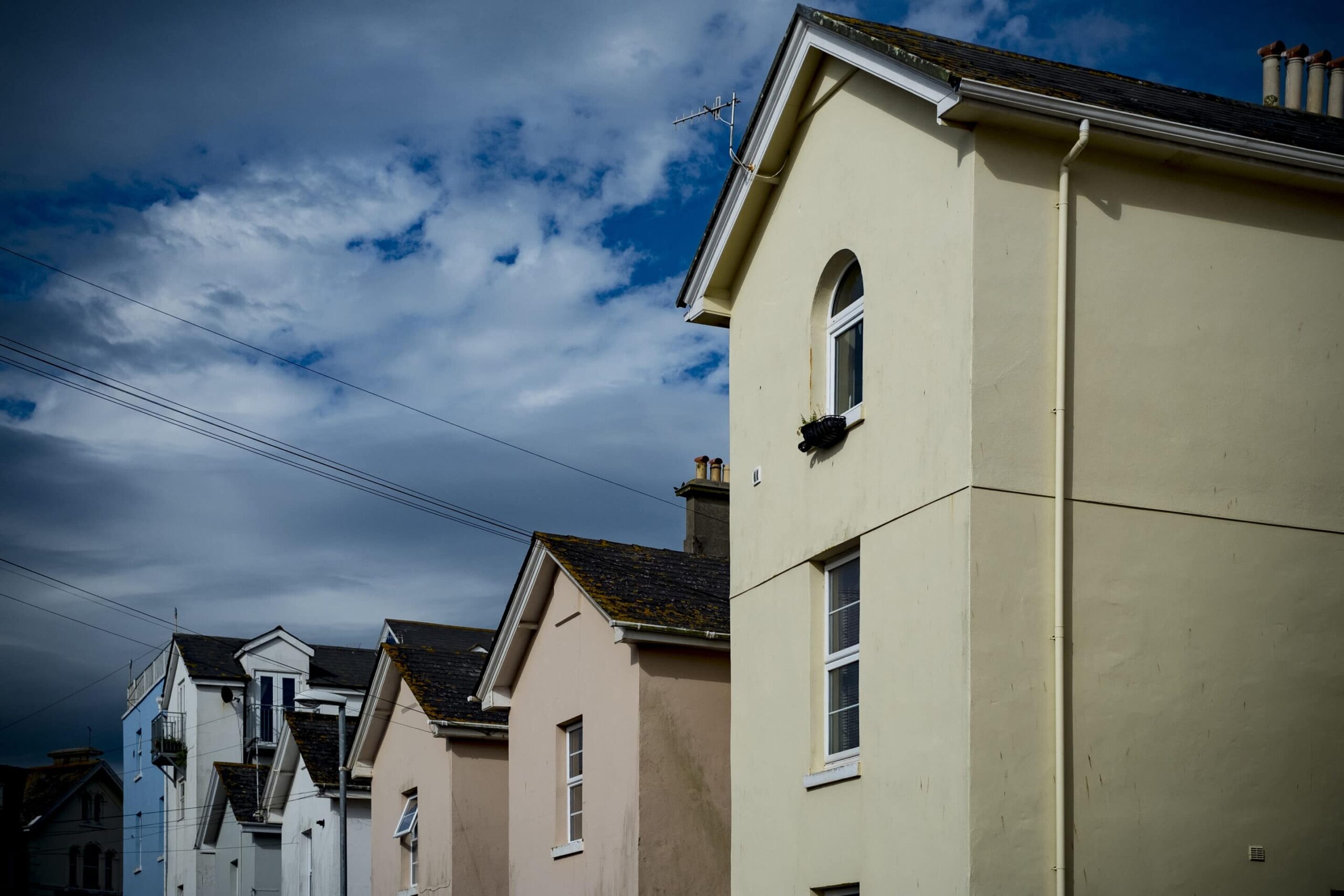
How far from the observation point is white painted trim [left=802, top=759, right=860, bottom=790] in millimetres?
13781

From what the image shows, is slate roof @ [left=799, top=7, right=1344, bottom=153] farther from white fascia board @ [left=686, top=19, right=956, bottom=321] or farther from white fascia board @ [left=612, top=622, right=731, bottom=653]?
white fascia board @ [left=612, top=622, right=731, bottom=653]

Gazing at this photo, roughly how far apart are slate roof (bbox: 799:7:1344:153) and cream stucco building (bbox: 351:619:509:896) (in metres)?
13.9

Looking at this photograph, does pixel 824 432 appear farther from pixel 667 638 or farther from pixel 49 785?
pixel 49 785

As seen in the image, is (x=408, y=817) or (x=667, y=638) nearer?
(x=667, y=638)

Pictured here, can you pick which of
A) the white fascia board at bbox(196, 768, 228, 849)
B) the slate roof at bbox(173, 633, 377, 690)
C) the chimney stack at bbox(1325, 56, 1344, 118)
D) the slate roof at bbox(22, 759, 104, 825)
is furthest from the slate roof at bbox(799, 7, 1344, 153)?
the slate roof at bbox(22, 759, 104, 825)

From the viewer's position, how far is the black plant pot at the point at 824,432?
47.5 ft

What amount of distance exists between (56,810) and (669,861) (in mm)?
58568

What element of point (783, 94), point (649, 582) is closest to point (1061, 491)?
point (783, 94)

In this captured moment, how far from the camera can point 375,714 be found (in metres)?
28.5

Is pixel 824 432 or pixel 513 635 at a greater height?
pixel 824 432

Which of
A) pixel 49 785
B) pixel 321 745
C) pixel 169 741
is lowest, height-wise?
pixel 49 785

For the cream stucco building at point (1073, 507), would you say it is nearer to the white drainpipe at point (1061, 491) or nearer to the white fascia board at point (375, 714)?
the white drainpipe at point (1061, 491)

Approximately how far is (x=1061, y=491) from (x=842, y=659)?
316cm

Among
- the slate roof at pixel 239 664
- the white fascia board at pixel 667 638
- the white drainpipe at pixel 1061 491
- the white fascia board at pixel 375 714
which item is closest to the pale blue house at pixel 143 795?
the slate roof at pixel 239 664
